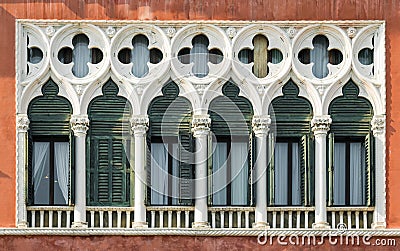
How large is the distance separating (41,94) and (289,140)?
3.81 metres

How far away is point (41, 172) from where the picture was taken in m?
22.5

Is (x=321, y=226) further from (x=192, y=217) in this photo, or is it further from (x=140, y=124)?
(x=140, y=124)

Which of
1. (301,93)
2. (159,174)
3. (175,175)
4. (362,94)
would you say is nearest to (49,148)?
(159,174)

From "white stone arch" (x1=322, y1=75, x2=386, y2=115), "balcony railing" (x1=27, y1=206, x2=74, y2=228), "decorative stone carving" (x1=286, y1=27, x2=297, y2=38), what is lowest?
"balcony railing" (x1=27, y1=206, x2=74, y2=228)

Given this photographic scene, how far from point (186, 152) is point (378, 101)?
9.84 feet

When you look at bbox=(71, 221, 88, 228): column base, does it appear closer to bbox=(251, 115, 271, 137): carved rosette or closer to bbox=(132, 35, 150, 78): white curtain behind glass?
bbox=(132, 35, 150, 78): white curtain behind glass

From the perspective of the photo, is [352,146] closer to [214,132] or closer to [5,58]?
[214,132]

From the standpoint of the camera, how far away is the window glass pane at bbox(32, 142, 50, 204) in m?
22.5

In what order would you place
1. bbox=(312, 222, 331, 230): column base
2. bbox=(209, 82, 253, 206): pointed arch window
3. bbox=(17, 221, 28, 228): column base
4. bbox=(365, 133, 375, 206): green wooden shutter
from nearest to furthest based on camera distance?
1. bbox=(17, 221, 28, 228): column base
2. bbox=(312, 222, 331, 230): column base
3. bbox=(365, 133, 375, 206): green wooden shutter
4. bbox=(209, 82, 253, 206): pointed arch window

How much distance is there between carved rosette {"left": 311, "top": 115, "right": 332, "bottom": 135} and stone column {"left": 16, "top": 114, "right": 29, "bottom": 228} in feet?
14.1

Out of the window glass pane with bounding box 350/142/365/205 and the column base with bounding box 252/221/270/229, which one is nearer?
the column base with bounding box 252/221/270/229

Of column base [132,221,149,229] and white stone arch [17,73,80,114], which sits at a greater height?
white stone arch [17,73,80,114]

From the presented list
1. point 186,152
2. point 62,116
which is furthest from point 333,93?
point 62,116

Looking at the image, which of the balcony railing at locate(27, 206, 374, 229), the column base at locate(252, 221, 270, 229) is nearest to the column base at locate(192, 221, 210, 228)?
the balcony railing at locate(27, 206, 374, 229)
